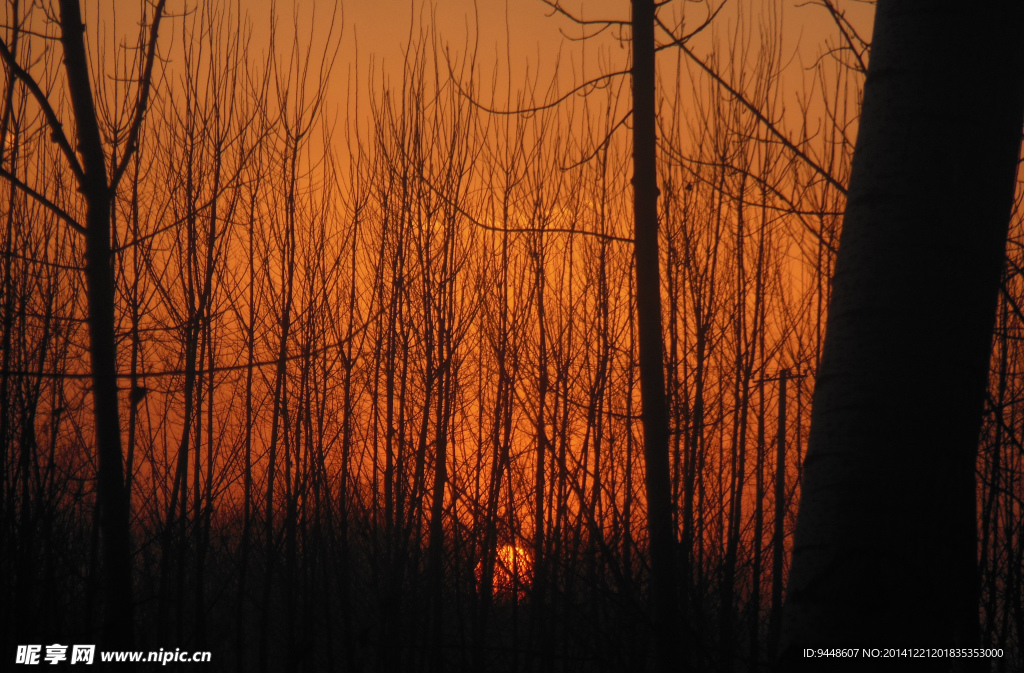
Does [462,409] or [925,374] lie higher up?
[462,409]

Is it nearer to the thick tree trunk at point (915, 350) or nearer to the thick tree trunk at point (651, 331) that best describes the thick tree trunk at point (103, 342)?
the thick tree trunk at point (651, 331)

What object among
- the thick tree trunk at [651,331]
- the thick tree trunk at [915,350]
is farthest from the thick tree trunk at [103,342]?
the thick tree trunk at [915,350]

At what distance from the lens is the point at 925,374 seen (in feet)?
3.30

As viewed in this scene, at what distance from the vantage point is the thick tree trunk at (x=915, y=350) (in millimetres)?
1000

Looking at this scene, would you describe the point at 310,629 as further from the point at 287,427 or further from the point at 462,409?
the point at 462,409

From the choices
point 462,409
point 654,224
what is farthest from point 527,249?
point 654,224

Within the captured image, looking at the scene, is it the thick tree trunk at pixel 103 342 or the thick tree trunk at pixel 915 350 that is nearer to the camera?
the thick tree trunk at pixel 915 350

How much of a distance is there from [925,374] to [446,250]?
3.18 m

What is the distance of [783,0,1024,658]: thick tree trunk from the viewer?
39.4 inches

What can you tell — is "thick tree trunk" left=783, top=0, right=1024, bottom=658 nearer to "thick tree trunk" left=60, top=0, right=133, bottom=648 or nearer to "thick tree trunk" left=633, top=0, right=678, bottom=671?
"thick tree trunk" left=633, top=0, right=678, bottom=671

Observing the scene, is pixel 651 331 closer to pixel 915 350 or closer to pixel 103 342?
pixel 915 350

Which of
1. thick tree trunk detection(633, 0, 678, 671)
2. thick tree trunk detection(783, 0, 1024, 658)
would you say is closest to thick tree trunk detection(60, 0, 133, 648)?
thick tree trunk detection(633, 0, 678, 671)

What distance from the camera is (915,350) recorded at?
39.7 inches

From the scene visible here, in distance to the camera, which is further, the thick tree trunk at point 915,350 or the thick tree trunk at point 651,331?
the thick tree trunk at point 651,331
